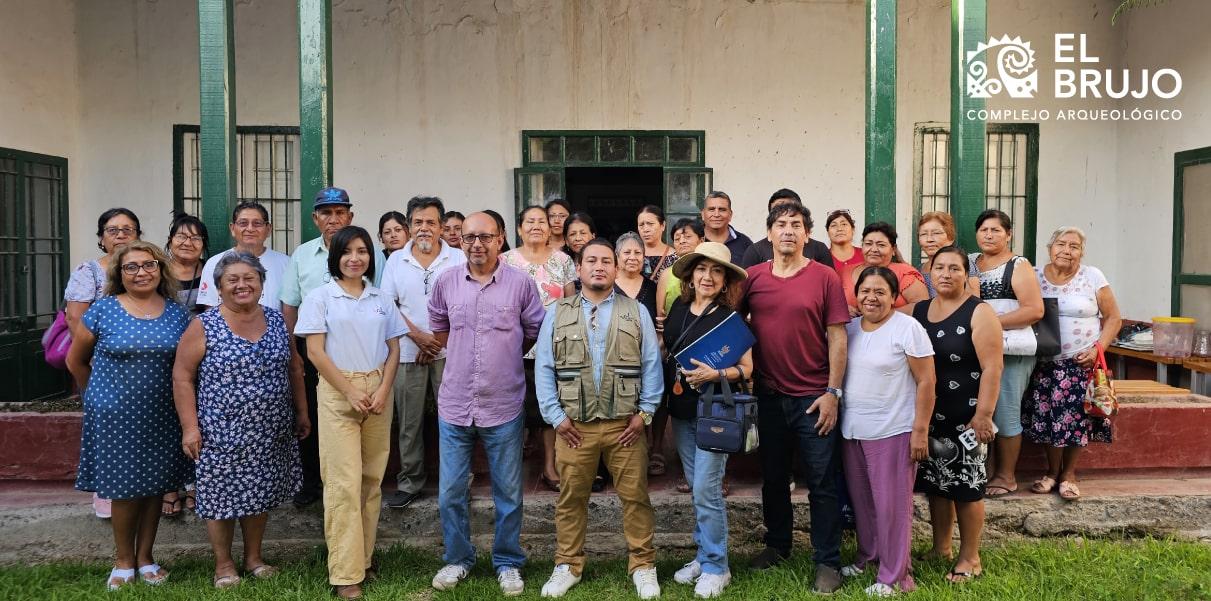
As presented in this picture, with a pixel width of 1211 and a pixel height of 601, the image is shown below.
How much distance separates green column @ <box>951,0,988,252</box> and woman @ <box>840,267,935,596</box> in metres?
1.36

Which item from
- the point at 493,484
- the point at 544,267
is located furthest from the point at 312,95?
the point at 493,484

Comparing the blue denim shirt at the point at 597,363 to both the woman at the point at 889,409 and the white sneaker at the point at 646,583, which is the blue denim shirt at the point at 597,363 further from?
the woman at the point at 889,409

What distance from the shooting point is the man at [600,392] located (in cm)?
369

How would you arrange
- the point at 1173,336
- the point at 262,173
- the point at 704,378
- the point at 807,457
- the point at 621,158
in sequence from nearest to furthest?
the point at 704,378
the point at 807,457
the point at 1173,336
the point at 262,173
the point at 621,158

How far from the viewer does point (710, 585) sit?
369 cm

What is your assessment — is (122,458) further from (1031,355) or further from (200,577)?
(1031,355)

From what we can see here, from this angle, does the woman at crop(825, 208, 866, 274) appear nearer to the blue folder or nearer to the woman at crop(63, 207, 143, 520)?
the blue folder

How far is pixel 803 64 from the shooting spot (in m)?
7.78

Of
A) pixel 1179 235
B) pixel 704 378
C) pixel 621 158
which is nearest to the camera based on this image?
pixel 704 378

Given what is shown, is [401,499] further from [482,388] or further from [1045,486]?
[1045,486]

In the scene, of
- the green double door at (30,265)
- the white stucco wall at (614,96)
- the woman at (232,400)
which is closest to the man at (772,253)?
the woman at (232,400)

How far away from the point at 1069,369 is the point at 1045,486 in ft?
2.20

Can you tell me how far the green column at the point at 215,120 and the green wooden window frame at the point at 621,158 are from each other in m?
3.37

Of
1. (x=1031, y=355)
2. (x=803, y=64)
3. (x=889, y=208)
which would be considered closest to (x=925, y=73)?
(x=803, y=64)
